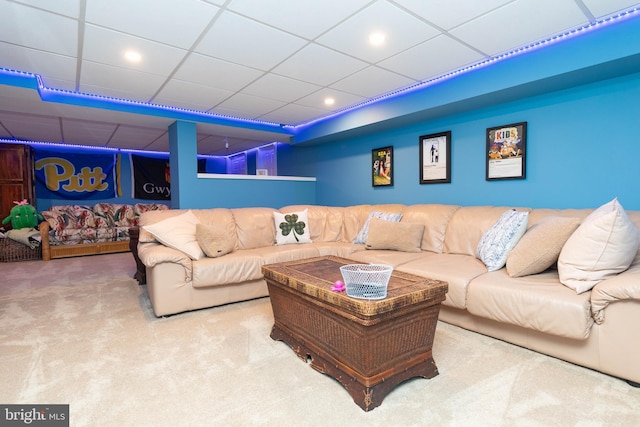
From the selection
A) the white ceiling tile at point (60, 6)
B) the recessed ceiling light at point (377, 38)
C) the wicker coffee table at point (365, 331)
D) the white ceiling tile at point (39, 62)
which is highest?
the white ceiling tile at point (39, 62)

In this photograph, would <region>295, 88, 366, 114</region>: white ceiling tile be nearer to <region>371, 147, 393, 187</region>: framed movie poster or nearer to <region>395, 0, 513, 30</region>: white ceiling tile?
<region>371, 147, 393, 187</region>: framed movie poster

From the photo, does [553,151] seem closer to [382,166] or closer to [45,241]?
[382,166]

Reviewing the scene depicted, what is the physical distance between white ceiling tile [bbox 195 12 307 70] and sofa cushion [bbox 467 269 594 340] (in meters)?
2.19

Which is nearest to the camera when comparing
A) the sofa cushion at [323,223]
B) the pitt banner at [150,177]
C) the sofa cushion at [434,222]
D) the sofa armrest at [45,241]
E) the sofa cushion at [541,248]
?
the sofa cushion at [541,248]

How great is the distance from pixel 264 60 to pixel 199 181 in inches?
96.8

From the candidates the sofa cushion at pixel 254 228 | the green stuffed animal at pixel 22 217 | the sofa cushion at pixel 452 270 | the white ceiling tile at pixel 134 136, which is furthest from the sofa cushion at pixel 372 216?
the green stuffed animal at pixel 22 217

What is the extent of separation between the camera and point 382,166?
450 cm

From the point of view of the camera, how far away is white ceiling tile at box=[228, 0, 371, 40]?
1.99 m

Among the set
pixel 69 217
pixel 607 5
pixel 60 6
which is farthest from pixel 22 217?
pixel 607 5

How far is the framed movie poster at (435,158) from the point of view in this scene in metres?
3.74

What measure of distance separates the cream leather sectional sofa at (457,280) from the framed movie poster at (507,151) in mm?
500

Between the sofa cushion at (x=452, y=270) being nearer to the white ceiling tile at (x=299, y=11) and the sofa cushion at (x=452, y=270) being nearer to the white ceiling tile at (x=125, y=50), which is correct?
the white ceiling tile at (x=299, y=11)

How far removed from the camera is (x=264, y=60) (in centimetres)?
279

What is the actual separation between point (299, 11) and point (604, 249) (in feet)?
7.38
